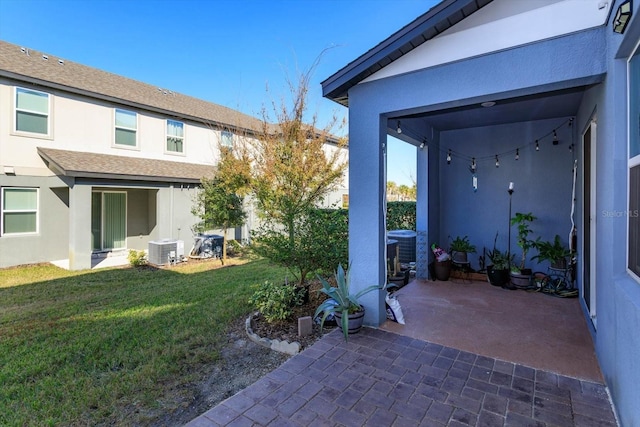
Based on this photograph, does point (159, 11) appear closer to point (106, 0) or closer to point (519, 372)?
point (106, 0)

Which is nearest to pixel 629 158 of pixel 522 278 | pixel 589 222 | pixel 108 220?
pixel 589 222

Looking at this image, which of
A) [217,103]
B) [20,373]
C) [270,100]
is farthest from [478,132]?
[217,103]

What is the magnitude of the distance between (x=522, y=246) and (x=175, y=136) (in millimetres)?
13776

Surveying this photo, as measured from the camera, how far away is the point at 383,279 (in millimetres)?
4824

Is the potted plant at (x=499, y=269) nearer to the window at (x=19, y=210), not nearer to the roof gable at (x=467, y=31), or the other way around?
the roof gable at (x=467, y=31)

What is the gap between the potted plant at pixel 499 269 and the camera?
22.1 ft

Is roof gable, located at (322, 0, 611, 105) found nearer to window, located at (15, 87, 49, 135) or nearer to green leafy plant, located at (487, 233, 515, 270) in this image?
green leafy plant, located at (487, 233, 515, 270)

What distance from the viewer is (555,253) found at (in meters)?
6.43

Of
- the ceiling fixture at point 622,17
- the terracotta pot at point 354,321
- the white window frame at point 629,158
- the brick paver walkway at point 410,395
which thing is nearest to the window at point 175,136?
the terracotta pot at point 354,321

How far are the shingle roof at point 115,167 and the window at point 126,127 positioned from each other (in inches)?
27.7

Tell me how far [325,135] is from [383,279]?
138 inches

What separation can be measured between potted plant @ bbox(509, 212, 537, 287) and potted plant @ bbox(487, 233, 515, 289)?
13 centimetres

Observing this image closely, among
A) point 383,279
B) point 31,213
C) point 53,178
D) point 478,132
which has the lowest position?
point 383,279

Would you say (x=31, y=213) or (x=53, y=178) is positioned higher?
(x=53, y=178)
